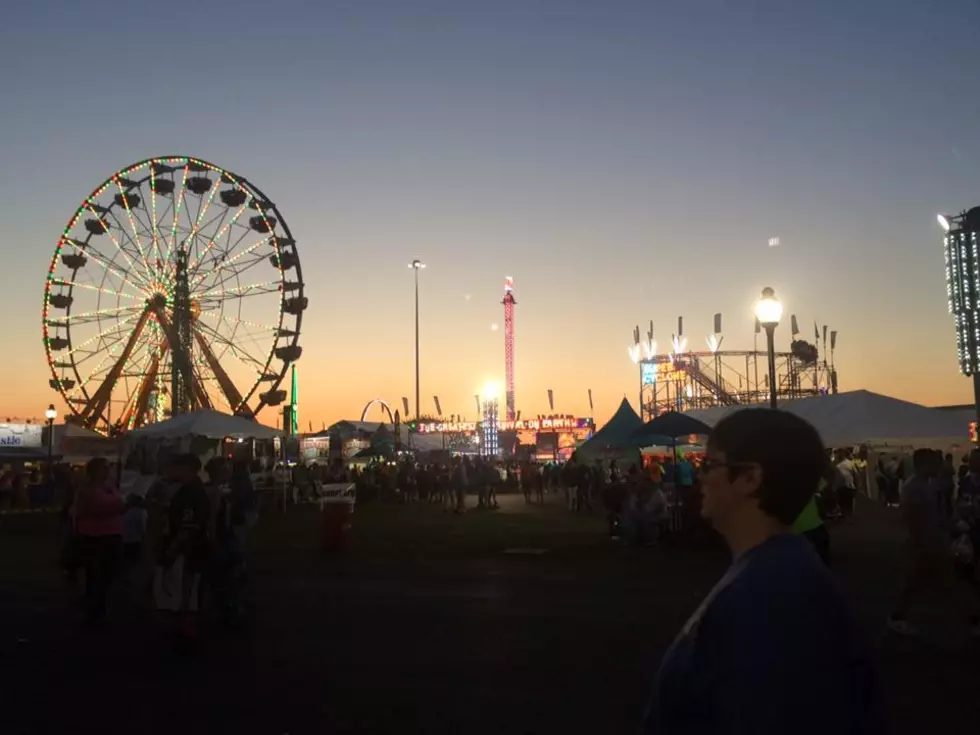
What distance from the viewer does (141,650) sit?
7625 millimetres

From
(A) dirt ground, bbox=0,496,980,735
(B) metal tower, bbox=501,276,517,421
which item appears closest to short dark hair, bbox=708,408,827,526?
(A) dirt ground, bbox=0,496,980,735

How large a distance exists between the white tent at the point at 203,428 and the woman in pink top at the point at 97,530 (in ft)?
55.1

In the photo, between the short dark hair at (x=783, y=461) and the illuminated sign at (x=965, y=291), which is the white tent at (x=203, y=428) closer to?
the short dark hair at (x=783, y=461)

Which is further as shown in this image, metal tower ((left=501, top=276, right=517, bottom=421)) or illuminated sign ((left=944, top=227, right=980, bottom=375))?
metal tower ((left=501, top=276, right=517, bottom=421))

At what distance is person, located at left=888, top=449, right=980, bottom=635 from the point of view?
752 centimetres

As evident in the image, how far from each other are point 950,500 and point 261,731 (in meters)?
15.6

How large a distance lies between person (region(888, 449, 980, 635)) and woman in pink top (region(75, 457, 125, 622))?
22.9ft

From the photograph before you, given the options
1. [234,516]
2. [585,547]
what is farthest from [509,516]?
[234,516]

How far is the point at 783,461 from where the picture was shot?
180 cm

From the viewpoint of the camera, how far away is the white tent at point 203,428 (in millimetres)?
25109

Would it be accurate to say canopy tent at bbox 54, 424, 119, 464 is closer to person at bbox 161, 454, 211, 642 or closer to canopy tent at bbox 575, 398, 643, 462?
canopy tent at bbox 575, 398, 643, 462

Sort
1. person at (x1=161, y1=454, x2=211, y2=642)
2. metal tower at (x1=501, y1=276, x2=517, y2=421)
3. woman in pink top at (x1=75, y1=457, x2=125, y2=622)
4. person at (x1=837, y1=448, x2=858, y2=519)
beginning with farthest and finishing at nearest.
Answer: metal tower at (x1=501, y1=276, x2=517, y2=421) → person at (x1=837, y1=448, x2=858, y2=519) → woman in pink top at (x1=75, y1=457, x2=125, y2=622) → person at (x1=161, y1=454, x2=211, y2=642)

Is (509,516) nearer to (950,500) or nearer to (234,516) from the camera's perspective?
(950,500)

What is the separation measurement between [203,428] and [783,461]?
81.8 feet
